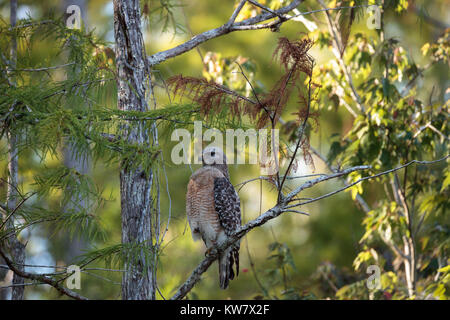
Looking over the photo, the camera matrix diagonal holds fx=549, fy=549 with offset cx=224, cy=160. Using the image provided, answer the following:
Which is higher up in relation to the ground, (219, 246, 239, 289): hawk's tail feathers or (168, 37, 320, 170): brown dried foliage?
(168, 37, 320, 170): brown dried foliage

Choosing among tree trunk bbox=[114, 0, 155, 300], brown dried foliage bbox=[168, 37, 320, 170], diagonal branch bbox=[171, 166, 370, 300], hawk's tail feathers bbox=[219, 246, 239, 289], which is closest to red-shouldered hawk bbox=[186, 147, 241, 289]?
hawk's tail feathers bbox=[219, 246, 239, 289]

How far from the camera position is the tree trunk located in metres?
3.78

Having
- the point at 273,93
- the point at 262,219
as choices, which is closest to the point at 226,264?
the point at 262,219

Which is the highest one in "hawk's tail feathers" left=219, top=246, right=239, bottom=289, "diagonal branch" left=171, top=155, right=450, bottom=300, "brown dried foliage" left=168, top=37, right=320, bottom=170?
"brown dried foliage" left=168, top=37, right=320, bottom=170

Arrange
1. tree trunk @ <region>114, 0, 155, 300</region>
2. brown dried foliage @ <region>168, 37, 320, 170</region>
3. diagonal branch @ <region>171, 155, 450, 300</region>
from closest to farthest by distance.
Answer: brown dried foliage @ <region>168, 37, 320, 170</region>
diagonal branch @ <region>171, 155, 450, 300</region>
tree trunk @ <region>114, 0, 155, 300</region>

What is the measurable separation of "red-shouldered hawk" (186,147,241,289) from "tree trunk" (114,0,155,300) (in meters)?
1.13

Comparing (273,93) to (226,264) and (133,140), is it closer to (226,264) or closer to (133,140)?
(133,140)

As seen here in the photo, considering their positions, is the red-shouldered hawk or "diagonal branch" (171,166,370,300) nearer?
"diagonal branch" (171,166,370,300)

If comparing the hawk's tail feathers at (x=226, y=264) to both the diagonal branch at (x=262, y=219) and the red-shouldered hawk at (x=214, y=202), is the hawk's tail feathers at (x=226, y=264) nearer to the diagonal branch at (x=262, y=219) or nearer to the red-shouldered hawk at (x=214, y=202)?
the red-shouldered hawk at (x=214, y=202)

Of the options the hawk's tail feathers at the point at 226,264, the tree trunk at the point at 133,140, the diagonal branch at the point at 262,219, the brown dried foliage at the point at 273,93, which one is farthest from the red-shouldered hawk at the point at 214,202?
the brown dried foliage at the point at 273,93

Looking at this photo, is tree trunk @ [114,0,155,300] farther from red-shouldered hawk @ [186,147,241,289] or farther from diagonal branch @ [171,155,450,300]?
red-shouldered hawk @ [186,147,241,289]
